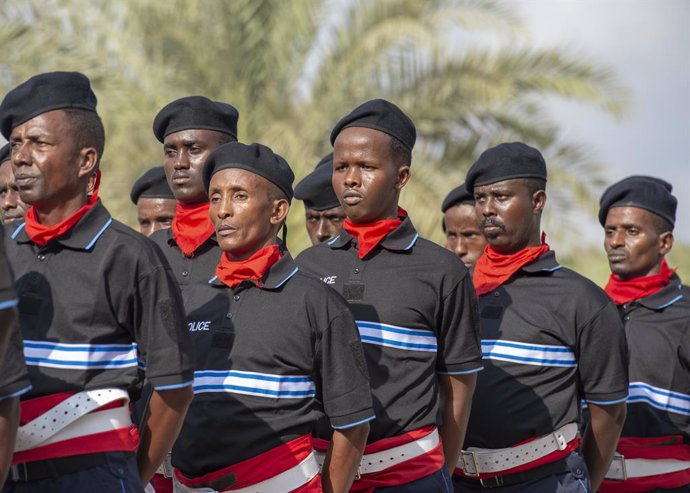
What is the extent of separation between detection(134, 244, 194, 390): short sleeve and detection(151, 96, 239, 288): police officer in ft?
5.25

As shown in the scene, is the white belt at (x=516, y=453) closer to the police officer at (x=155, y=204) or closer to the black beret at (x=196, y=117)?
the black beret at (x=196, y=117)

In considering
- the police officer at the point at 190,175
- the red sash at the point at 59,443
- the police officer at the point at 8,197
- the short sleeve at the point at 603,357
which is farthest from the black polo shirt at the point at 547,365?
the police officer at the point at 8,197

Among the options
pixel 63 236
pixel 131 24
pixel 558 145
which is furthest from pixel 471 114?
pixel 63 236

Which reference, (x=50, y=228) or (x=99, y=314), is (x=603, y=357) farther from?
(x=50, y=228)

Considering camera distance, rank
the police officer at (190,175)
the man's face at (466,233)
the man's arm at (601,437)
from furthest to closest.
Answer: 1. the man's face at (466,233)
2. the man's arm at (601,437)
3. the police officer at (190,175)

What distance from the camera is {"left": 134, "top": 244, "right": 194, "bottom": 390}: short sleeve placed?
4289 mm

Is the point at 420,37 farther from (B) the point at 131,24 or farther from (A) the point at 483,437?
(A) the point at 483,437

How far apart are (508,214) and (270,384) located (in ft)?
6.63

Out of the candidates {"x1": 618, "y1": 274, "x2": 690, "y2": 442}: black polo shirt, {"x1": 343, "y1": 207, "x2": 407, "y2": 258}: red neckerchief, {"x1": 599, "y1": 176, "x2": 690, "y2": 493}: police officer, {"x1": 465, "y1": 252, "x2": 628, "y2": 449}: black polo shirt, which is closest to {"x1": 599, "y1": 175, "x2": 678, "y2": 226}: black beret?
{"x1": 599, "y1": 176, "x2": 690, "y2": 493}: police officer

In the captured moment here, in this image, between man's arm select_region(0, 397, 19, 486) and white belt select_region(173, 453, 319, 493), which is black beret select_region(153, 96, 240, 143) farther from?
man's arm select_region(0, 397, 19, 486)

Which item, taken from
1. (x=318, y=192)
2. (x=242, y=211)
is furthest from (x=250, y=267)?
(x=318, y=192)

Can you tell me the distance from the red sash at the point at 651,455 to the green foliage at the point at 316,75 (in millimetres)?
7544

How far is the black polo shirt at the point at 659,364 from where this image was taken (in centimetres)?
698

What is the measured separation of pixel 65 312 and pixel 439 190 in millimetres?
→ 10535
